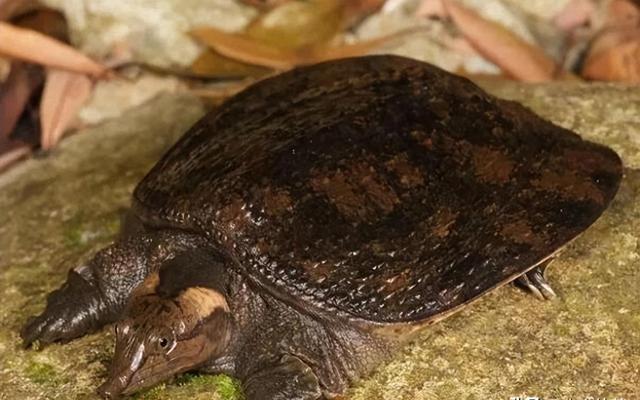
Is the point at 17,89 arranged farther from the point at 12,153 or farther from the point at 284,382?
the point at 284,382

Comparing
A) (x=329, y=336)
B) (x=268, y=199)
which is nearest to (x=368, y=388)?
(x=329, y=336)

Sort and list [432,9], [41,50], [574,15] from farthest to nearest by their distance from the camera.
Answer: [574,15]
[432,9]
[41,50]

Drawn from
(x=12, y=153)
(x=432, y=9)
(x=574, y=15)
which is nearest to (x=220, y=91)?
(x=12, y=153)

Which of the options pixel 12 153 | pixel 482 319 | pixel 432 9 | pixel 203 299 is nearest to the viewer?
pixel 203 299

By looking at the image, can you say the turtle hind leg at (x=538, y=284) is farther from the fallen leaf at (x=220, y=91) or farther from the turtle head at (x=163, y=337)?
the fallen leaf at (x=220, y=91)

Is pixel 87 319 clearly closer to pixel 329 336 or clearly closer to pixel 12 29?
pixel 329 336

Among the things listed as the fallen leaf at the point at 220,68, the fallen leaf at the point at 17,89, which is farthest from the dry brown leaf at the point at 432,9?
the fallen leaf at the point at 17,89
